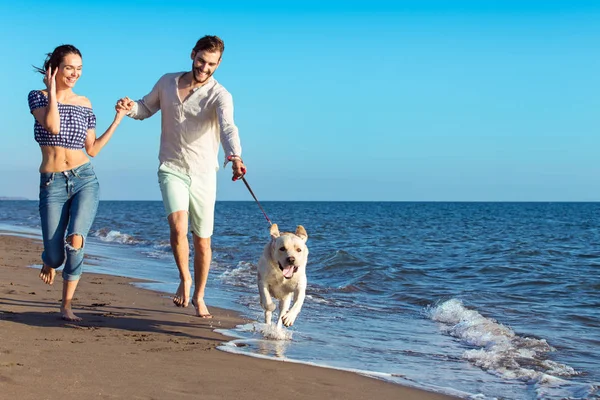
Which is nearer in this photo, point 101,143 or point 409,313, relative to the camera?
point 101,143

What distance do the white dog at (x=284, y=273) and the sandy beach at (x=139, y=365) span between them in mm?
532

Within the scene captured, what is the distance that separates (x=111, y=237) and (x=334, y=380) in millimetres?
18075

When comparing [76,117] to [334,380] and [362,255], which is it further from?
[362,255]

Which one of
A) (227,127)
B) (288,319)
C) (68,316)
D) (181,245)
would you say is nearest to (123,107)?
(227,127)

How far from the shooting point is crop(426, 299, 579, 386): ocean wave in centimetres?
499

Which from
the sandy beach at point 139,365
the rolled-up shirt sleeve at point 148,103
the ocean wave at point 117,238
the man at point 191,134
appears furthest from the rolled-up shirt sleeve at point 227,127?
the ocean wave at point 117,238

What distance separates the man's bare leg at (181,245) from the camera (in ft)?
17.8

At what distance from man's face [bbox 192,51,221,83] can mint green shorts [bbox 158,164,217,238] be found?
30.2 inches

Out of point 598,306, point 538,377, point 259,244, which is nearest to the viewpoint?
point 538,377

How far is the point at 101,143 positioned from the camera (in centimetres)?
513

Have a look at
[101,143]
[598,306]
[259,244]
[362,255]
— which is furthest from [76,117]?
[259,244]

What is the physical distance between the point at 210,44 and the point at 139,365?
2.55 meters

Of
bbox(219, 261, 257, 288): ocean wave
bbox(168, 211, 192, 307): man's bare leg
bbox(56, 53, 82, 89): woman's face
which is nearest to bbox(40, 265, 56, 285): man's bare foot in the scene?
bbox(168, 211, 192, 307): man's bare leg

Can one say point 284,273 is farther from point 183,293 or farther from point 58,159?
point 58,159
